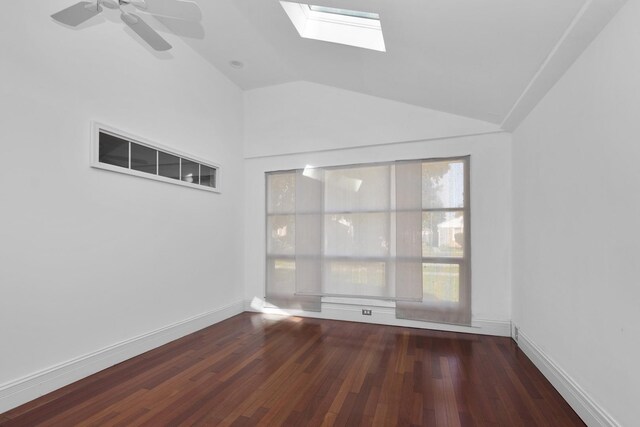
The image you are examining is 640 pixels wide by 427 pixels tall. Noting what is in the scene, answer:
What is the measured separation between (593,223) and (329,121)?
10.7ft

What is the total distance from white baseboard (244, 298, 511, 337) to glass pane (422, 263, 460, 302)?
354mm

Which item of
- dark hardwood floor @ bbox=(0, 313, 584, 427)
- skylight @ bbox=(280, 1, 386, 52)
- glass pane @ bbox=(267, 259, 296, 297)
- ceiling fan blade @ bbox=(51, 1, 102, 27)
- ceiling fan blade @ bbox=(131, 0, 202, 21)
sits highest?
skylight @ bbox=(280, 1, 386, 52)

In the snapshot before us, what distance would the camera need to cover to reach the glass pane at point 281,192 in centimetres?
470

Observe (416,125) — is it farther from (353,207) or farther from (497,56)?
(497,56)

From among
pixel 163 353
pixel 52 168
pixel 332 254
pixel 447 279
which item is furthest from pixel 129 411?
pixel 447 279

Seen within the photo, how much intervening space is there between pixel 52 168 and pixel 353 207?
10.5ft

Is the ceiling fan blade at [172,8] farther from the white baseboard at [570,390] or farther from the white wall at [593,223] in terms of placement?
the white baseboard at [570,390]

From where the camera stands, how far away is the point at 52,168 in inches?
97.5

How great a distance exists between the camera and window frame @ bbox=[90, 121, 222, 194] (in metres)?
2.77

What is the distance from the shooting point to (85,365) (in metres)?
2.67

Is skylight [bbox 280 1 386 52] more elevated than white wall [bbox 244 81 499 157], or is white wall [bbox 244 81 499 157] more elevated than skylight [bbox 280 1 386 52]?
skylight [bbox 280 1 386 52]

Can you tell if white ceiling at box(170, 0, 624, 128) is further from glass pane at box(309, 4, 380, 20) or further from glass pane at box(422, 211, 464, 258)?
glass pane at box(422, 211, 464, 258)

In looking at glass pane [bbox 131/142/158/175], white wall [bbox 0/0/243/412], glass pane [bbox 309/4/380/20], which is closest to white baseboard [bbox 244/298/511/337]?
white wall [bbox 0/0/243/412]

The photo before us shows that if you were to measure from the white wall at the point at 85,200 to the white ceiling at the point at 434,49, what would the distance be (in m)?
0.88
